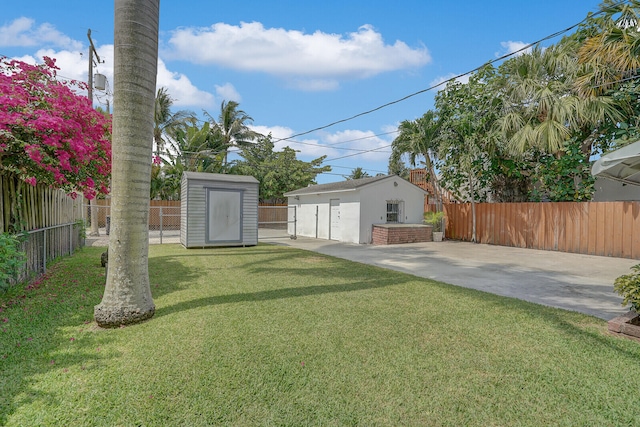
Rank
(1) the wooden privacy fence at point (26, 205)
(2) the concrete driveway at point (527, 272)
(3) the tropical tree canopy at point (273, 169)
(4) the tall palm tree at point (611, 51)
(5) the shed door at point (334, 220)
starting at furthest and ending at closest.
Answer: (3) the tropical tree canopy at point (273, 169), (5) the shed door at point (334, 220), (4) the tall palm tree at point (611, 51), (2) the concrete driveway at point (527, 272), (1) the wooden privacy fence at point (26, 205)

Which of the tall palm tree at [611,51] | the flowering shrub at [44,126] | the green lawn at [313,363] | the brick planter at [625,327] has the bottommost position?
the green lawn at [313,363]

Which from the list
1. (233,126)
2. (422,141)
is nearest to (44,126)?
(422,141)

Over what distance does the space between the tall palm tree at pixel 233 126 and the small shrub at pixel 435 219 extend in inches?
621

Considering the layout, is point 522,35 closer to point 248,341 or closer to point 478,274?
point 478,274

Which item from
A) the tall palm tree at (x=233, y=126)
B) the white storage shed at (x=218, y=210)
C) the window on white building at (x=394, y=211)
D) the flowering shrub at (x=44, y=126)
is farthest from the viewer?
the tall palm tree at (x=233, y=126)

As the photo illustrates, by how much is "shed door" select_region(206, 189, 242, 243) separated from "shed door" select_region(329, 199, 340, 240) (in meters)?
5.13

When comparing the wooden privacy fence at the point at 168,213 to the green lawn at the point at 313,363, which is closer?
the green lawn at the point at 313,363

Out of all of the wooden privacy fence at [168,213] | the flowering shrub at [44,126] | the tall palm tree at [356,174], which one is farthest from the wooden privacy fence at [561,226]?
the tall palm tree at [356,174]

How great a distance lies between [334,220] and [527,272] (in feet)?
29.4

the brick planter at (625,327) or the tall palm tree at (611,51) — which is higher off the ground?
the tall palm tree at (611,51)

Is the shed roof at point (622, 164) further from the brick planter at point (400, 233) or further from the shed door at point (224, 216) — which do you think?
the shed door at point (224, 216)

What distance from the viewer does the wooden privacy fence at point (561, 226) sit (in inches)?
430

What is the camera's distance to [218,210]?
1162 cm

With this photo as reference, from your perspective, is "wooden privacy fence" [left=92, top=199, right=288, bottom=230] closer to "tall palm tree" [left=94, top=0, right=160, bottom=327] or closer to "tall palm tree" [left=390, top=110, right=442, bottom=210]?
"tall palm tree" [left=390, top=110, right=442, bottom=210]
